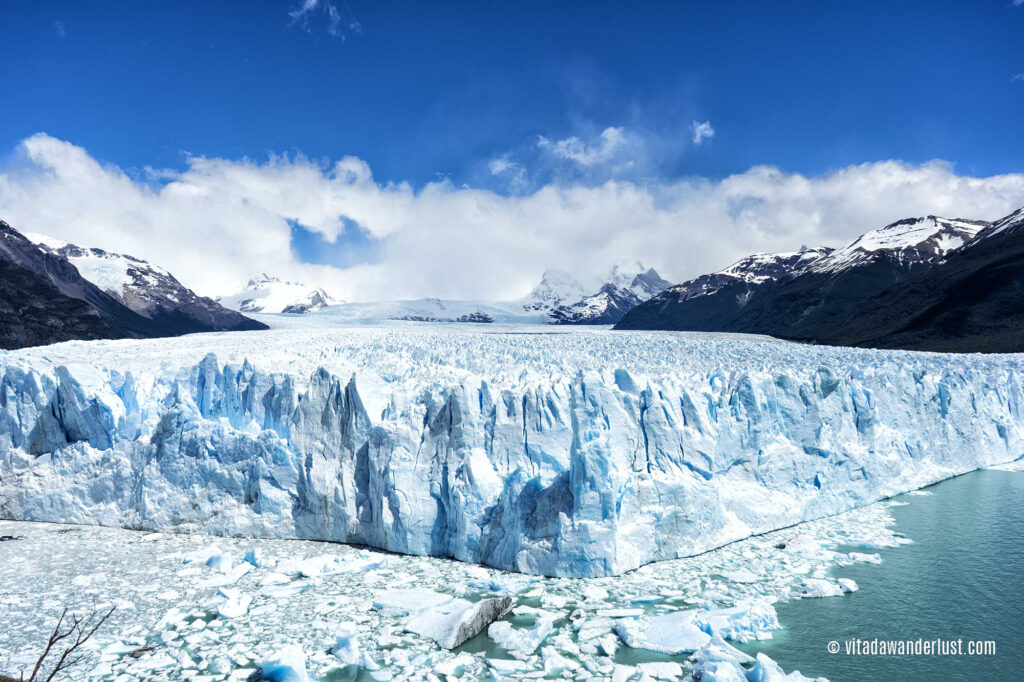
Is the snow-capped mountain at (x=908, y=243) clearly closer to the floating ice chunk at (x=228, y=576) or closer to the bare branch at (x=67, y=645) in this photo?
the floating ice chunk at (x=228, y=576)

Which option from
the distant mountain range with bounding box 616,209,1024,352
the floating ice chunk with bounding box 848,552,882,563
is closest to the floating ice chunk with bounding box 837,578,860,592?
the floating ice chunk with bounding box 848,552,882,563

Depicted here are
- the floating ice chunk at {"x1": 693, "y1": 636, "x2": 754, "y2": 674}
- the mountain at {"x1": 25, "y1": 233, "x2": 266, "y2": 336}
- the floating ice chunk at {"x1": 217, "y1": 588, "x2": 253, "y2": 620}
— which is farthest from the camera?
the mountain at {"x1": 25, "y1": 233, "x2": 266, "y2": 336}

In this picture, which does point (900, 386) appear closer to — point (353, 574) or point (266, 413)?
point (353, 574)

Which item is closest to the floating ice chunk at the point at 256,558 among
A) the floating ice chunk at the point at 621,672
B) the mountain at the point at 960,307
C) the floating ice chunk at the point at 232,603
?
the floating ice chunk at the point at 232,603

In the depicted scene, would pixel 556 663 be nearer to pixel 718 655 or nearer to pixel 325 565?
pixel 718 655

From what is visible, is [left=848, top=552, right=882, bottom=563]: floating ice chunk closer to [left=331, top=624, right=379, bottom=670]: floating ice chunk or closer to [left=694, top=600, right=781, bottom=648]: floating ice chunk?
[left=694, top=600, right=781, bottom=648]: floating ice chunk
